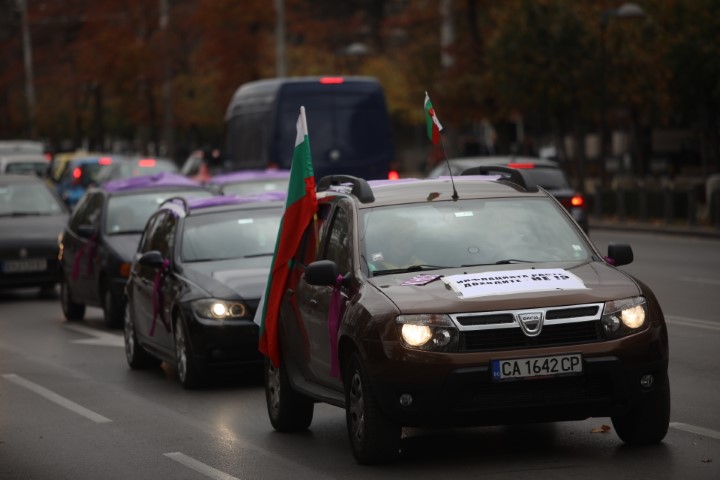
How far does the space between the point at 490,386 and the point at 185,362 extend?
507 centimetres

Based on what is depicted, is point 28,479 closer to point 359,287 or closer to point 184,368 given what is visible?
point 359,287

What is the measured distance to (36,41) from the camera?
9812 centimetres

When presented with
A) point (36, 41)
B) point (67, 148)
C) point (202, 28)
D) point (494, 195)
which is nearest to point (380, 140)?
point (494, 195)

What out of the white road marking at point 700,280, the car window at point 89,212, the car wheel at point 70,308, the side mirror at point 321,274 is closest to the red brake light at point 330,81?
the car window at point 89,212

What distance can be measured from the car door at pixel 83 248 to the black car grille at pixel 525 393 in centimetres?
1111

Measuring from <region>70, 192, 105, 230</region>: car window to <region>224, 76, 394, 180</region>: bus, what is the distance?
8357 mm

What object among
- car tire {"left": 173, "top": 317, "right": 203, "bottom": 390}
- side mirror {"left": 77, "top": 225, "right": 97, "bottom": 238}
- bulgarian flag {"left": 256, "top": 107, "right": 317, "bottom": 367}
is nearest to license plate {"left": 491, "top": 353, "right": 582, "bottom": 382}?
bulgarian flag {"left": 256, "top": 107, "right": 317, "bottom": 367}

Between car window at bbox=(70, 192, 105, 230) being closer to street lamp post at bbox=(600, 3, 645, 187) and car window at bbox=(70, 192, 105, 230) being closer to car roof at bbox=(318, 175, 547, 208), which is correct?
car roof at bbox=(318, 175, 547, 208)

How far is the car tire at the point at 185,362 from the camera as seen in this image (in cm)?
1297

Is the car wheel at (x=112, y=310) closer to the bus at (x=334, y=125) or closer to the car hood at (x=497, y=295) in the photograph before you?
the car hood at (x=497, y=295)

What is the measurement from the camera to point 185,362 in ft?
43.1

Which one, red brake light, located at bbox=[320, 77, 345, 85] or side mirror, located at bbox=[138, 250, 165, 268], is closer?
side mirror, located at bbox=[138, 250, 165, 268]

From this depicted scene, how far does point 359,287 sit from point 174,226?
18.9 ft

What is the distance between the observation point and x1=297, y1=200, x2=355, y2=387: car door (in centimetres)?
938
